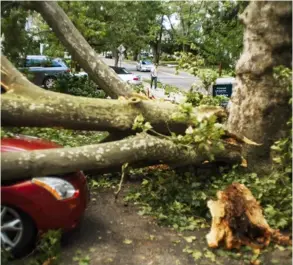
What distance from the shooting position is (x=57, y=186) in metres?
4.34

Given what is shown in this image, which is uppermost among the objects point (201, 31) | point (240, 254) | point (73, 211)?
point (201, 31)

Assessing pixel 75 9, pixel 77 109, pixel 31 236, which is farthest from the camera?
pixel 75 9

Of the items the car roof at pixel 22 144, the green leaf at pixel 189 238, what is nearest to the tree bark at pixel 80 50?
the car roof at pixel 22 144

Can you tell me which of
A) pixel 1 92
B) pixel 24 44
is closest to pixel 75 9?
pixel 24 44

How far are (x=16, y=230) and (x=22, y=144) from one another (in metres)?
1.05

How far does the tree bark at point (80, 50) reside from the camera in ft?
22.9

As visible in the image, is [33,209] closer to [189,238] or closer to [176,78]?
[189,238]

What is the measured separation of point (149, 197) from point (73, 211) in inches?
66.5

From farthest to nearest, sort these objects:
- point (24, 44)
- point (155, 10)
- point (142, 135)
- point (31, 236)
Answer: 1. point (155, 10)
2. point (24, 44)
3. point (142, 135)
4. point (31, 236)

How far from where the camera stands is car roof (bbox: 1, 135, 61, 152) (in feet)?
15.0

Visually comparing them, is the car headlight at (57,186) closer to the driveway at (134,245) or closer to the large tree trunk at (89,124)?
the large tree trunk at (89,124)

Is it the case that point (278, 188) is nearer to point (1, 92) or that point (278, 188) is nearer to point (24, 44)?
point (1, 92)

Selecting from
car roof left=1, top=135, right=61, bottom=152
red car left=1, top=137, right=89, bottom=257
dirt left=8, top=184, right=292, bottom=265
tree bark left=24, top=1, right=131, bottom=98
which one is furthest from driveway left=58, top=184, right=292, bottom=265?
tree bark left=24, top=1, right=131, bottom=98

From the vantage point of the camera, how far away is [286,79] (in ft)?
18.1
